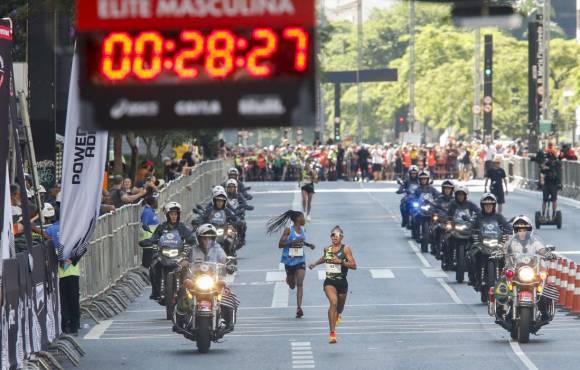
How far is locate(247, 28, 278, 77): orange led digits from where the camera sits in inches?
444

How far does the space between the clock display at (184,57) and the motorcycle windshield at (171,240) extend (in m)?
17.2

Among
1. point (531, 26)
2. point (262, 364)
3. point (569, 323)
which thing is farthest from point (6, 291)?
point (531, 26)

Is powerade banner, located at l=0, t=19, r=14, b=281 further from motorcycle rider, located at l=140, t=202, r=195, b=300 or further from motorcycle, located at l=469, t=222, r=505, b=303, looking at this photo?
motorcycle, located at l=469, t=222, r=505, b=303

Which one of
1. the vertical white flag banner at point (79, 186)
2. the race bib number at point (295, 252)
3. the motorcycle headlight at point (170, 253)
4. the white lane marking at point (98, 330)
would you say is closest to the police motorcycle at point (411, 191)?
the race bib number at point (295, 252)

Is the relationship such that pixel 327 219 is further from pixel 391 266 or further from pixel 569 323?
pixel 569 323

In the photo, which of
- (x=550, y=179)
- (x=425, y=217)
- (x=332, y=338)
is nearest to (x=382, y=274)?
(x=425, y=217)

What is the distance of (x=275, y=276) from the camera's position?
3778 cm

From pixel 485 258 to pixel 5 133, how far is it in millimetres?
12472

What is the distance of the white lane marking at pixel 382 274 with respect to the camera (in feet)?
122

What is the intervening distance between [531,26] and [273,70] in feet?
206

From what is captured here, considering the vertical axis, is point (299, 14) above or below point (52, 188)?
above

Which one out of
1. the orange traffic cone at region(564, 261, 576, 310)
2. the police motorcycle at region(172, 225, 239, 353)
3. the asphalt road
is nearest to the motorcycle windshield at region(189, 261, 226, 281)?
the police motorcycle at region(172, 225, 239, 353)

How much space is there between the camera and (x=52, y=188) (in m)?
29.2

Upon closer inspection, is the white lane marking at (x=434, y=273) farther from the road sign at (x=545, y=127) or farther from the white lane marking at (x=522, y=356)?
the road sign at (x=545, y=127)
